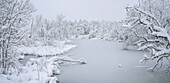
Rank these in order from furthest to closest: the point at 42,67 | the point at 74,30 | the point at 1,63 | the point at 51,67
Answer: the point at 74,30, the point at 51,67, the point at 42,67, the point at 1,63

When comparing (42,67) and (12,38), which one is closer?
(12,38)

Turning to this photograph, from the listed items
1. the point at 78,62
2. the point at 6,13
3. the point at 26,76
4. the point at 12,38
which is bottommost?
the point at 78,62

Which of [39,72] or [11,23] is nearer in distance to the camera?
[11,23]

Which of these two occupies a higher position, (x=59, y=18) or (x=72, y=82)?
(x=59, y=18)

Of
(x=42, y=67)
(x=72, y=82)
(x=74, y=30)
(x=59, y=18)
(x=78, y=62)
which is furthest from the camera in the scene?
(x=74, y=30)

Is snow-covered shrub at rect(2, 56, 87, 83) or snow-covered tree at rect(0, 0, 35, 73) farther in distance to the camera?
snow-covered shrub at rect(2, 56, 87, 83)

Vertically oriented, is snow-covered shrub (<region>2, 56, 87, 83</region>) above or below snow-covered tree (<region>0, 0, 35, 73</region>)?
below

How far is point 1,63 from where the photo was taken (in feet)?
24.1

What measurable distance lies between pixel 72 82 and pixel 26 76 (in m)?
2.90

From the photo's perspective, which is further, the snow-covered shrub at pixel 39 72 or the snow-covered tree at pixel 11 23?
the snow-covered shrub at pixel 39 72

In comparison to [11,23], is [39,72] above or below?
below

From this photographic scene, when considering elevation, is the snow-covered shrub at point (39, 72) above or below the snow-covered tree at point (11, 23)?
below

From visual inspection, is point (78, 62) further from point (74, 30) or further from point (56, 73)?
point (74, 30)

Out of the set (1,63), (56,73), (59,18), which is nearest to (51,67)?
(56,73)
